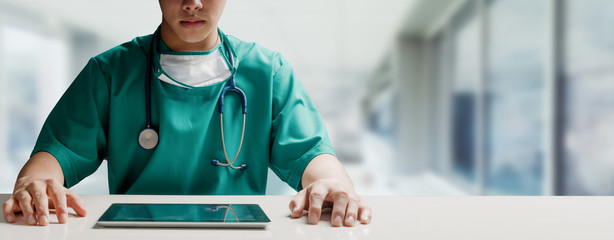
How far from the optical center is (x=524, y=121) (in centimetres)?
340

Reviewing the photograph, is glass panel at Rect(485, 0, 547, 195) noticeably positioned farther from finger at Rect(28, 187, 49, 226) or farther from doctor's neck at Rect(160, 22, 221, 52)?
finger at Rect(28, 187, 49, 226)

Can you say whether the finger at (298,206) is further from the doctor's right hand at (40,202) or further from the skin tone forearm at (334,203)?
the doctor's right hand at (40,202)

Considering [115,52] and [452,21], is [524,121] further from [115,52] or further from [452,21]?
[115,52]

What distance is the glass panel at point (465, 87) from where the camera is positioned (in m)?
4.84

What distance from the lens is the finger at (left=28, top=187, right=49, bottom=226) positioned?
662mm

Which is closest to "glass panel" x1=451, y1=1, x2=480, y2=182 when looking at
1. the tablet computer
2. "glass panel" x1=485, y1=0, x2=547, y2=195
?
"glass panel" x1=485, y1=0, x2=547, y2=195

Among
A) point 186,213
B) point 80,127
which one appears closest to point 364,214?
point 186,213

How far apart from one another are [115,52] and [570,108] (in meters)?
2.38

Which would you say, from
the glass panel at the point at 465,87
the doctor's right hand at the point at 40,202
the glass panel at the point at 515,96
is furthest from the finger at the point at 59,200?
the glass panel at the point at 465,87

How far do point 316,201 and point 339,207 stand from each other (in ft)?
0.12

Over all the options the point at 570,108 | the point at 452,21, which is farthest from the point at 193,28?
the point at 452,21

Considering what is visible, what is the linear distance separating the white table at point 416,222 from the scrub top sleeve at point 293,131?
239 mm

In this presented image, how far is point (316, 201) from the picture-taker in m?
0.72

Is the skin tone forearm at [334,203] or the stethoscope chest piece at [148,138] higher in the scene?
the stethoscope chest piece at [148,138]
